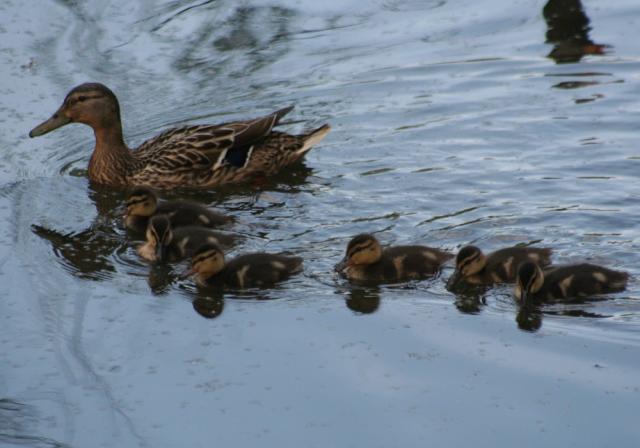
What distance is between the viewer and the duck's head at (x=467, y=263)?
5.95m

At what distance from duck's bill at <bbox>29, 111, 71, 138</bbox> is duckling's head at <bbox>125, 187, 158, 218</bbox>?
1199 millimetres

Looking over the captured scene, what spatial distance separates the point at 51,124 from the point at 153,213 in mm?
1332

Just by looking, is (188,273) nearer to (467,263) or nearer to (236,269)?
(236,269)

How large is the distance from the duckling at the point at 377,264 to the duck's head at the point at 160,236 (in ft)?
3.02

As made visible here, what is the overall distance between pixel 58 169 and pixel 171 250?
178 centimetres

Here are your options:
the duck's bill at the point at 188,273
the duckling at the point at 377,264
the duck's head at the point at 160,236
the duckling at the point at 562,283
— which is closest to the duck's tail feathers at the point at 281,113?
the duck's head at the point at 160,236

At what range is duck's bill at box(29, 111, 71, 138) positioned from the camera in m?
7.84

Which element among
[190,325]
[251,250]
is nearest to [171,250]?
[251,250]

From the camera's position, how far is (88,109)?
794 centimetres

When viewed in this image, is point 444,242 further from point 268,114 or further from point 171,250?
point 268,114

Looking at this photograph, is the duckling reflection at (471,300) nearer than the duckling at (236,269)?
Yes

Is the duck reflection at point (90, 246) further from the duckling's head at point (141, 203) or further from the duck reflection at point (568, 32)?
the duck reflection at point (568, 32)

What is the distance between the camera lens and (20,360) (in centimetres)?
531

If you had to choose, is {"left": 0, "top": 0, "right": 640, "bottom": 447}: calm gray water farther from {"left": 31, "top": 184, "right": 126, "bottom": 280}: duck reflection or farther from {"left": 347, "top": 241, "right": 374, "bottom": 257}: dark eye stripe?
{"left": 347, "top": 241, "right": 374, "bottom": 257}: dark eye stripe
